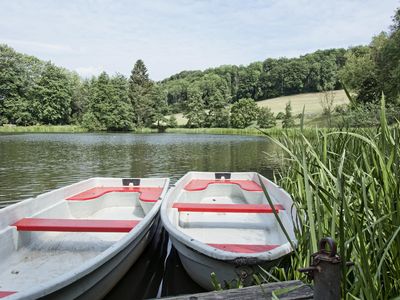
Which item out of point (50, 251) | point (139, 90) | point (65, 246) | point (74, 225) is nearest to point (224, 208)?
point (74, 225)

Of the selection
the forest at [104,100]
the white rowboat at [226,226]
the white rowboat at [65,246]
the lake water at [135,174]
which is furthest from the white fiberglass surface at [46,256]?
the forest at [104,100]

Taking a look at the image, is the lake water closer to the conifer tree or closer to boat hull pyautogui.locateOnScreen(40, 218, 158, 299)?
boat hull pyautogui.locateOnScreen(40, 218, 158, 299)

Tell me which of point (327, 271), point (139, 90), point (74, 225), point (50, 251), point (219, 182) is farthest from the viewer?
point (139, 90)

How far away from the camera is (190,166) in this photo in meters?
14.1

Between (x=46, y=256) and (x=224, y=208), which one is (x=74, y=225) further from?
(x=224, y=208)

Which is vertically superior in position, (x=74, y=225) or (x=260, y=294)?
(x=260, y=294)

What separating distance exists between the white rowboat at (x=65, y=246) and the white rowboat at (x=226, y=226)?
52 centimetres

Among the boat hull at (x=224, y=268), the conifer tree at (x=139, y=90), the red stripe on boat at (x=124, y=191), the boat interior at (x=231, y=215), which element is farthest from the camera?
the conifer tree at (x=139, y=90)

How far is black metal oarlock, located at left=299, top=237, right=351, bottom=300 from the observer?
3.34ft

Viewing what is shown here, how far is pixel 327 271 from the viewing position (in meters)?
1.03

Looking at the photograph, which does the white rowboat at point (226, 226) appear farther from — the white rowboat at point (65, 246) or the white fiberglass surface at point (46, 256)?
the white fiberglass surface at point (46, 256)

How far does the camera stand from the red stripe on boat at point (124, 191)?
5178 mm

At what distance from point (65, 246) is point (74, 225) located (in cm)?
71

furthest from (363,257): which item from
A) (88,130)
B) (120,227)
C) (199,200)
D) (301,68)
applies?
(301,68)
